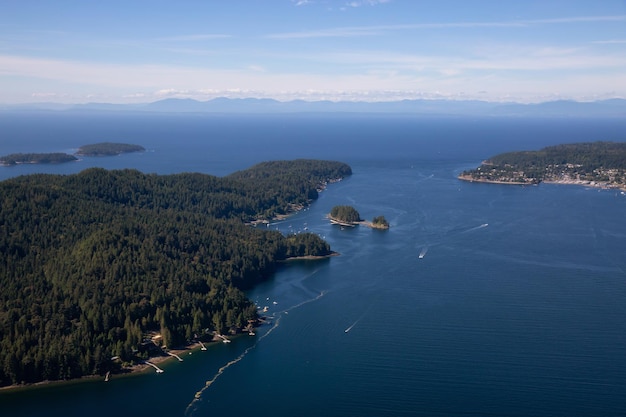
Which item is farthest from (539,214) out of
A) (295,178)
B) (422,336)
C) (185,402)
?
(185,402)

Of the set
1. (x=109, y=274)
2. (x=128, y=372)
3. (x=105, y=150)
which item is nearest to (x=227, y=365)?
(x=128, y=372)

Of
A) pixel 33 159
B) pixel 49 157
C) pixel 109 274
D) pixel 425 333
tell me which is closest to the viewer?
pixel 425 333

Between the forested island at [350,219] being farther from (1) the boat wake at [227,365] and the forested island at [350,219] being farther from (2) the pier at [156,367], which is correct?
(2) the pier at [156,367]

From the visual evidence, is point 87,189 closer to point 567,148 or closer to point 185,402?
point 185,402

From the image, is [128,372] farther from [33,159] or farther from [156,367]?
[33,159]

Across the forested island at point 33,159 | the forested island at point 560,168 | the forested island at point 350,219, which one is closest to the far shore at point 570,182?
the forested island at point 560,168
